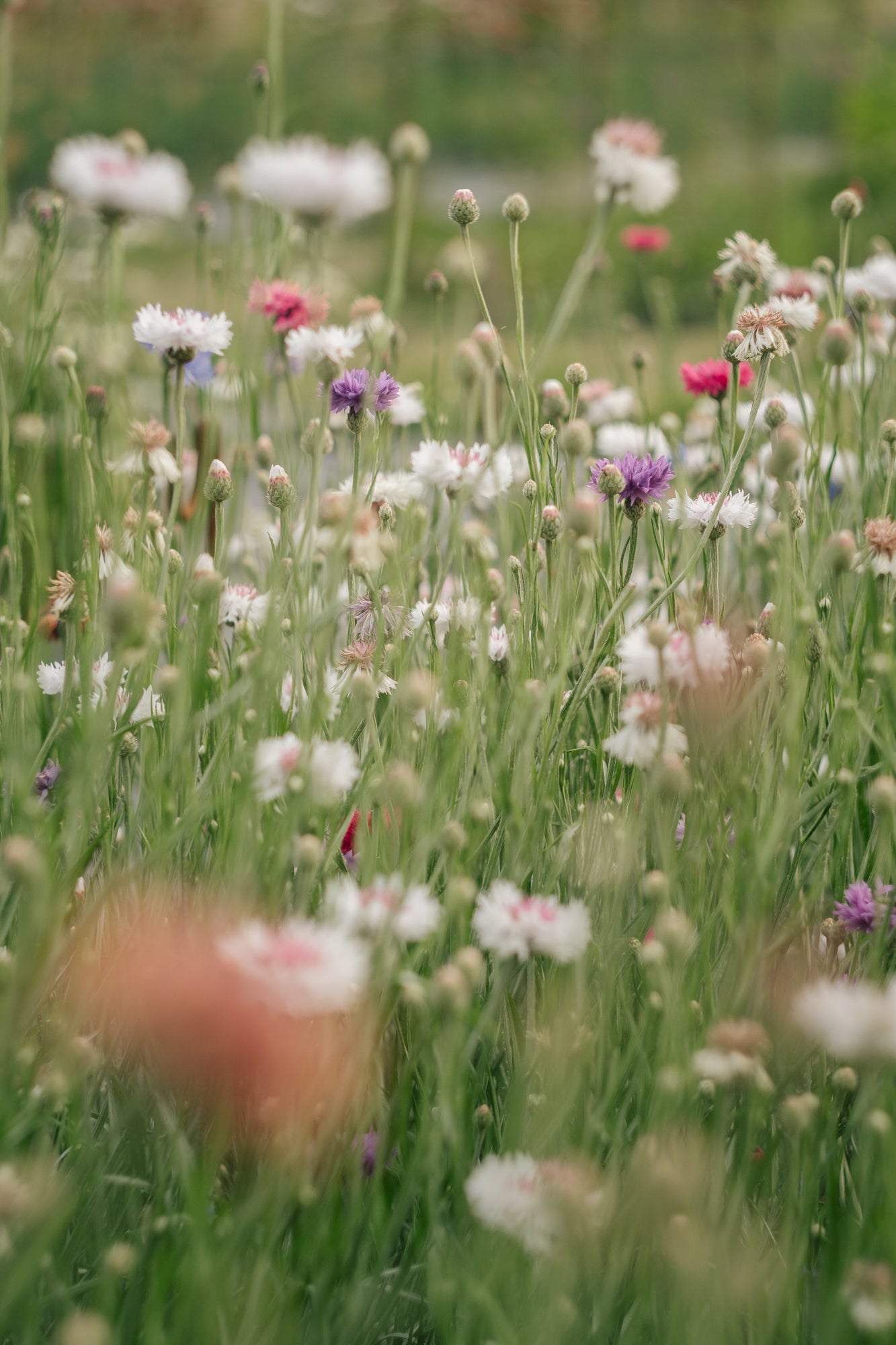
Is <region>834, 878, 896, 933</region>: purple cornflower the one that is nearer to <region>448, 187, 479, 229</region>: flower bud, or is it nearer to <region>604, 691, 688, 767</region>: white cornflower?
<region>604, 691, 688, 767</region>: white cornflower

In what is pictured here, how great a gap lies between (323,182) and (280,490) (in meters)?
0.29

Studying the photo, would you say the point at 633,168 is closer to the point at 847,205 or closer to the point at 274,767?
the point at 847,205

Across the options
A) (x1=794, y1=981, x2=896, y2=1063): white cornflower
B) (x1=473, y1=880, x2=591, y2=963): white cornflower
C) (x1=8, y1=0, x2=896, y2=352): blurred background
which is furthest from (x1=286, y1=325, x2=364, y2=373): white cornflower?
(x1=8, y1=0, x2=896, y2=352): blurred background

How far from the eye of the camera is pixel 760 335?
1129 mm

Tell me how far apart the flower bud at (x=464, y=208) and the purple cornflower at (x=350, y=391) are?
166 millimetres

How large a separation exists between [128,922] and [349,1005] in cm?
32

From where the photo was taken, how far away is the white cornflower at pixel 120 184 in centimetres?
99

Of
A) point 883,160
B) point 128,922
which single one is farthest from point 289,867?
point 883,160

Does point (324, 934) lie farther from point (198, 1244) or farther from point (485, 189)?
point (485, 189)

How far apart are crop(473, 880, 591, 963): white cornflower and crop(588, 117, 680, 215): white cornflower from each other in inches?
23.1

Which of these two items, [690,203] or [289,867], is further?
[690,203]

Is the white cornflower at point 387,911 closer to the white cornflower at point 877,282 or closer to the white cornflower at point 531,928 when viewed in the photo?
the white cornflower at point 531,928

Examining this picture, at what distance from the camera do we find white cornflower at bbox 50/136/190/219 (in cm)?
99

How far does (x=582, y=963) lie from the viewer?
2.70 ft
